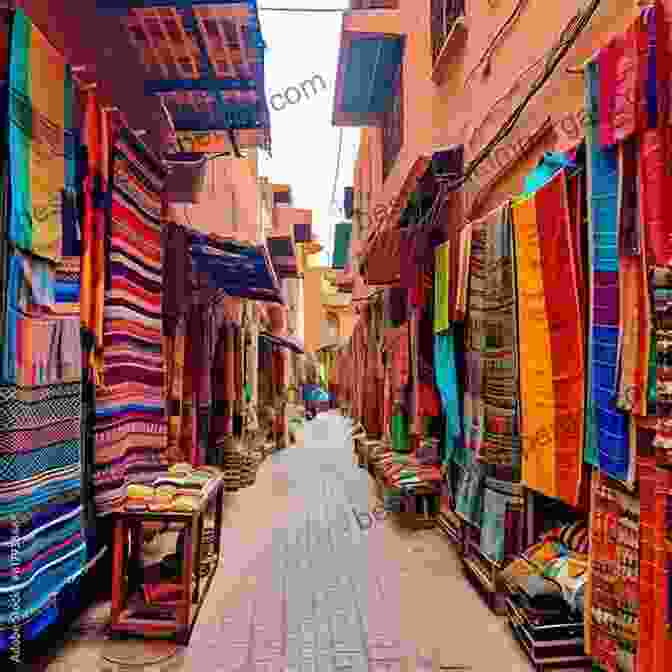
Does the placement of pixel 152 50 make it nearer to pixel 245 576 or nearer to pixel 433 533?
pixel 245 576

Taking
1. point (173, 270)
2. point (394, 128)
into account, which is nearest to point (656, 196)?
point (173, 270)

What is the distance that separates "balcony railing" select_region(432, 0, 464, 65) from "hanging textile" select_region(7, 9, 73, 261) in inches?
174

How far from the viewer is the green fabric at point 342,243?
22.4 metres

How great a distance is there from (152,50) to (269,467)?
761 cm

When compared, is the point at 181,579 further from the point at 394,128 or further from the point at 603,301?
the point at 394,128

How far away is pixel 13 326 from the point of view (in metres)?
2.75

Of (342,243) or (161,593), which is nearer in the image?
(161,593)

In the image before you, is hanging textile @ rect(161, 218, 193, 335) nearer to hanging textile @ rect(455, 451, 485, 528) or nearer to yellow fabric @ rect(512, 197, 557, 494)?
hanging textile @ rect(455, 451, 485, 528)

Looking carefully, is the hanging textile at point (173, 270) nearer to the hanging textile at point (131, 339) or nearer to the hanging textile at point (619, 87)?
the hanging textile at point (131, 339)

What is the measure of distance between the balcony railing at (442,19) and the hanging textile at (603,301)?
399cm

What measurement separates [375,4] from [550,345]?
358 inches

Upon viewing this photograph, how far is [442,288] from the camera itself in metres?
5.62

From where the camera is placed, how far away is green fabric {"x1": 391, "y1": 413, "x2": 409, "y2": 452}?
323 inches

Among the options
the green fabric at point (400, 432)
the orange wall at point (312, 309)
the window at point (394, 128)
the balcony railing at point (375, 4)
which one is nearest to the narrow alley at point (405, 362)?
the green fabric at point (400, 432)
